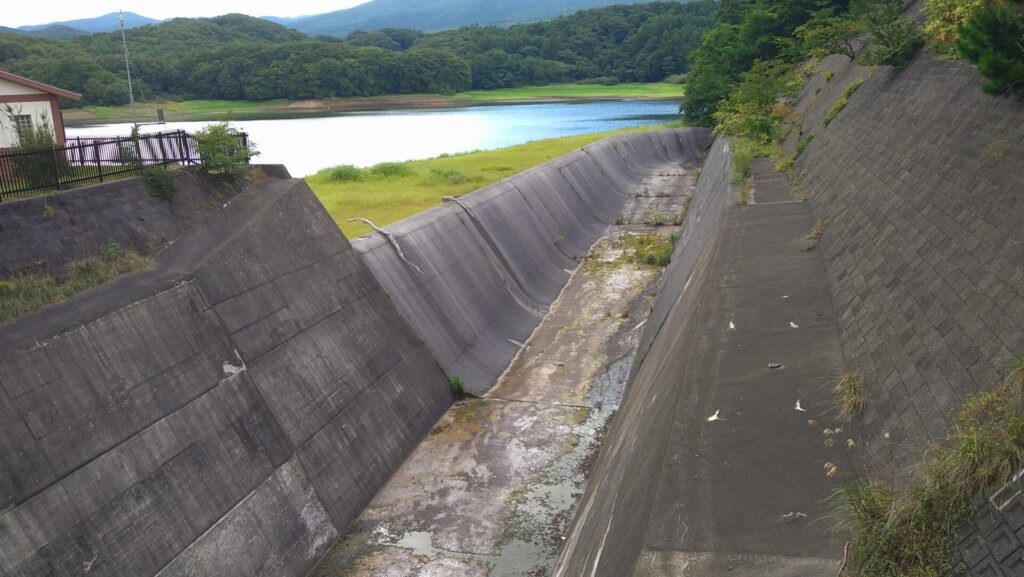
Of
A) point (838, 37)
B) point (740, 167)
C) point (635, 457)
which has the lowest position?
point (635, 457)

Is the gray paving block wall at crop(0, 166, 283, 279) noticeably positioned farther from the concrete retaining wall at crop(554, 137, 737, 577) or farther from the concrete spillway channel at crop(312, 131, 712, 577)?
the concrete retaining wall at crop(554, 137, 737, 577)

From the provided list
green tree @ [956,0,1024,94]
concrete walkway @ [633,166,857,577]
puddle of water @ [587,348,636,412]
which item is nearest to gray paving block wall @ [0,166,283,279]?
puddle of water @ [587,348,636,412]

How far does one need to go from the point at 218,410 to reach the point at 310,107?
94793 mm

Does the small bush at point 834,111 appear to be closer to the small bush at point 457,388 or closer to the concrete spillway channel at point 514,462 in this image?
the concrete spillway channel at point 514,462

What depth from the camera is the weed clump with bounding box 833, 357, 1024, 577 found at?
5.72 meters

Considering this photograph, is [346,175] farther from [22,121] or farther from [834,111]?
[834,111]

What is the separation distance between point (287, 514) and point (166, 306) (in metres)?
4.04

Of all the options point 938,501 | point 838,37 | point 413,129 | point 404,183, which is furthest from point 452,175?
point 413,129

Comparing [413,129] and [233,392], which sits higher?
[233,392]

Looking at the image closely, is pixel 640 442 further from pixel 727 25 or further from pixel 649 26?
pixel 649 26

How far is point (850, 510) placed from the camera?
6.85 meters

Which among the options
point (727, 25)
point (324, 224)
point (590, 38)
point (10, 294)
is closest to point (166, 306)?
point (10, 294)

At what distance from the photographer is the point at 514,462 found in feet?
51.9

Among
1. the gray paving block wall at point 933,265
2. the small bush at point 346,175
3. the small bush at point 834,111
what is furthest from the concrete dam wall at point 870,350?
the small bush at point 346,175
